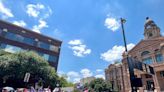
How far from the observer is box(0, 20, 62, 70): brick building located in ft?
115

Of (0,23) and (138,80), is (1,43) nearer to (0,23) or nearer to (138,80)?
(0,23)

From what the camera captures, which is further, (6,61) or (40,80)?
(40,80)

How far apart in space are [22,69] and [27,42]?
1396cm

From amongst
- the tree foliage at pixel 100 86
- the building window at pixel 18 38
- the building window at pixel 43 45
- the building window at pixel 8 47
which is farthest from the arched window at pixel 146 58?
the building window at pixel 8 47

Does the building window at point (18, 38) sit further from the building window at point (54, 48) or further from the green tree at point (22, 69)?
the green tree at point (22, 69)

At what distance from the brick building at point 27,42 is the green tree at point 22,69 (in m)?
6.76

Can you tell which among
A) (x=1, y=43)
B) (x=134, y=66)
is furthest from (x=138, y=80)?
(x=1, y=43)

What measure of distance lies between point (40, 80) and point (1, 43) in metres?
12.7

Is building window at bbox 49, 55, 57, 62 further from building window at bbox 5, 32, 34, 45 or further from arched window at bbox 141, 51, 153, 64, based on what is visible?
arched window at bbox 141, 51, 153, 64

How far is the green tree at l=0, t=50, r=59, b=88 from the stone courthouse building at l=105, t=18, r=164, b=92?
18.7 meters

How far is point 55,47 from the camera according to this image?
44.5 m

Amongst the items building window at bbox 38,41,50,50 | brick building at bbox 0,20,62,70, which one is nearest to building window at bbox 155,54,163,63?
brick building at bbox 0,20,62,70

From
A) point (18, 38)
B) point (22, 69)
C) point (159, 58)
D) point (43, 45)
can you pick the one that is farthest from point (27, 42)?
point (159, 58)

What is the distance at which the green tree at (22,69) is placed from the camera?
2545cm
